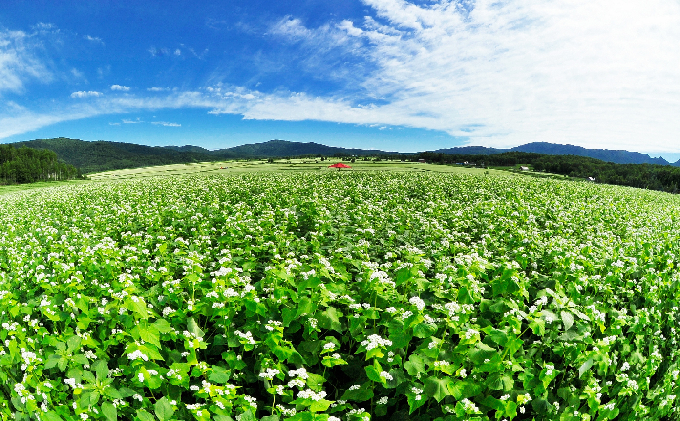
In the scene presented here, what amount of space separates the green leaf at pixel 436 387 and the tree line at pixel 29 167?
584ft

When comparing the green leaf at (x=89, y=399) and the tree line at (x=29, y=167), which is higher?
the tree line at (x=29, y=167)

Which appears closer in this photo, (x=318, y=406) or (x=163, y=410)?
(x=318, y=406)

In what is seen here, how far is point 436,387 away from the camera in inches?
165

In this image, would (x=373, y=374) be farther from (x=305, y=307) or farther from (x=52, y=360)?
(x=52, y=360)

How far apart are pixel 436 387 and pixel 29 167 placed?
623 ft

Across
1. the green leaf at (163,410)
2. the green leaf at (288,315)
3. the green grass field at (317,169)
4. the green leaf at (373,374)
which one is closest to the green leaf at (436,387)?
the green leaf at (373,374)

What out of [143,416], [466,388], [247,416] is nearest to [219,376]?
[247,416]

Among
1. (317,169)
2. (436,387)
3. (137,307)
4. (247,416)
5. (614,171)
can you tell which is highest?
(614,171)

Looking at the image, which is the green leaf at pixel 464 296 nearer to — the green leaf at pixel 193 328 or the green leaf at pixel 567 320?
the green leaf at pixel 567 320

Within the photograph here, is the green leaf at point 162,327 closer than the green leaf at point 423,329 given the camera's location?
No

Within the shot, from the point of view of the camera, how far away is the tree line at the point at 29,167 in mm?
128500

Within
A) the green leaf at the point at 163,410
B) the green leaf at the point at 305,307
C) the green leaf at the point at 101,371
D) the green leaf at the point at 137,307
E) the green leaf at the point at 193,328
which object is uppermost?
the green leaf at the point at 137,307

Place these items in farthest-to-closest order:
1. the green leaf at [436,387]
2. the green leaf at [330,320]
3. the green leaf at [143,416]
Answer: the green leaf at [330,320]
the green leaf at [436,387]
the green leaf at [143,416]

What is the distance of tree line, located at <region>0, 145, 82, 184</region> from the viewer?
12850 centimetres
